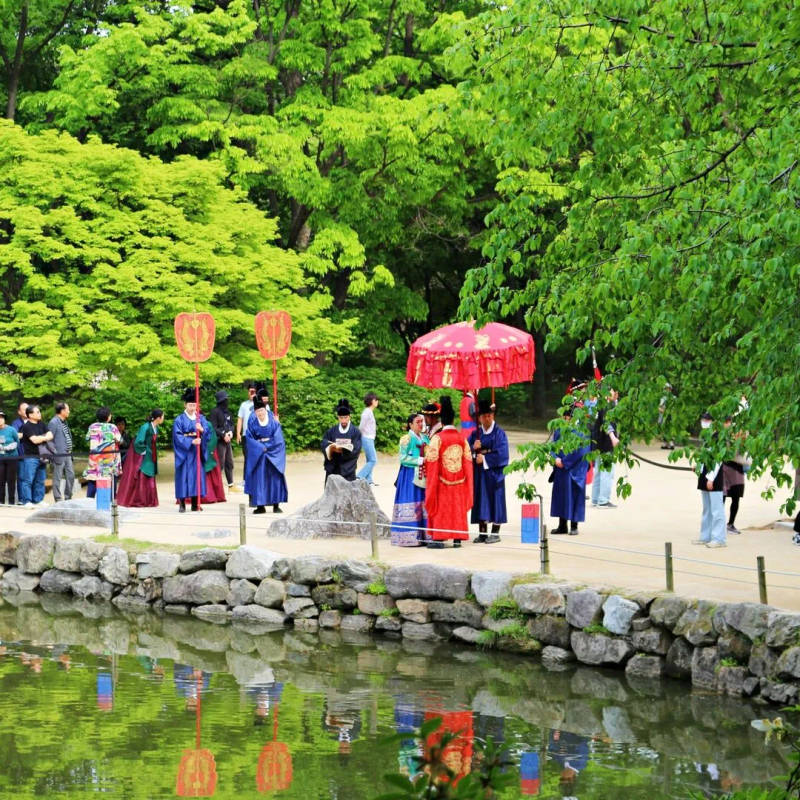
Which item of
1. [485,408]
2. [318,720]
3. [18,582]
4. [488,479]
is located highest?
[485,408]

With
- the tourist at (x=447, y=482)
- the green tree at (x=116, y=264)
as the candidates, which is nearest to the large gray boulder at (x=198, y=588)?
the tourist at (x=447, y=482)

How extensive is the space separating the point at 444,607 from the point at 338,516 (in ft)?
9.55

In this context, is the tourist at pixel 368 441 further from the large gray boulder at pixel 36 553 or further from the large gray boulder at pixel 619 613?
the large gray boulder at pixel 619 613

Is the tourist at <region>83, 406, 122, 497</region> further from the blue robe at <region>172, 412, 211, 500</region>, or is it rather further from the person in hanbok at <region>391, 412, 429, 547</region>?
the person in hanbok at <region>391, 412, 429, 547</region>

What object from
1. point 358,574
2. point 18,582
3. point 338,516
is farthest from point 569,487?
point 18,582

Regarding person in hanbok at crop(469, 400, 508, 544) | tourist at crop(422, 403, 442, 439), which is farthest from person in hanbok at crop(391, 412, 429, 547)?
person in hanbok at crop(469, 400, 508, 544)

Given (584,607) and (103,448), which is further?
(103,448)

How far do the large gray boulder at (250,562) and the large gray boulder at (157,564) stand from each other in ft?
2.67

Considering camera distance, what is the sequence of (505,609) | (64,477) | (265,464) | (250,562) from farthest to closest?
1. (64,477)
2. (265,464)
3. (250,562)
4. (505,609)

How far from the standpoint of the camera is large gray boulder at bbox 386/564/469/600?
13711 mm

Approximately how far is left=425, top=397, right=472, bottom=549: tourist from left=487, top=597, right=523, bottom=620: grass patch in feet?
7.18

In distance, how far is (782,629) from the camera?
11.1m

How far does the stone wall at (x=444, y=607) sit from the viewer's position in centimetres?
1150

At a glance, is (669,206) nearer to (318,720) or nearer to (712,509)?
(318,720)
